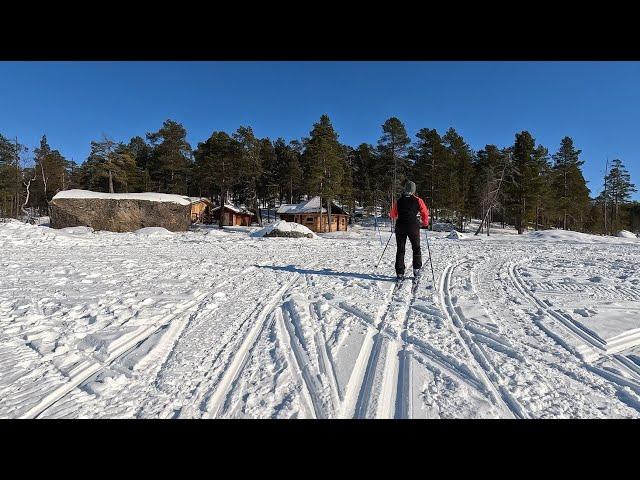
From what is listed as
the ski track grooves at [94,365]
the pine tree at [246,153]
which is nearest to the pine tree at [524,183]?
the pine tree at [246,153]

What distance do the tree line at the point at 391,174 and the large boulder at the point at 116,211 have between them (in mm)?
8895

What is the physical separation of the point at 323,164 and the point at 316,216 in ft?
22.4

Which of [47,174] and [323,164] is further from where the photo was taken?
[47,174]

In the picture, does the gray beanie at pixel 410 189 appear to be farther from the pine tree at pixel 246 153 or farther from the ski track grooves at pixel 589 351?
the pine tree at pixel 246 153

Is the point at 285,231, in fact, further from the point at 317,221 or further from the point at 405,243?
the point at 317,221

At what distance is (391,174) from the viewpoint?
39812 millimetres

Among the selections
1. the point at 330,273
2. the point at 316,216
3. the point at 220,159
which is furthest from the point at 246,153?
the point at 330,273

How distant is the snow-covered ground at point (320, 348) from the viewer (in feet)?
6.88

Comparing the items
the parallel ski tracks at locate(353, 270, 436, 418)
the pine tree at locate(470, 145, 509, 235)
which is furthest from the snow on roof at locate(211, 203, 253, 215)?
the parallel ski tracks at locate(353, 270, 436, 418)

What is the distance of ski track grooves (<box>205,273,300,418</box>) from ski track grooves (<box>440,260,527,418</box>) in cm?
192

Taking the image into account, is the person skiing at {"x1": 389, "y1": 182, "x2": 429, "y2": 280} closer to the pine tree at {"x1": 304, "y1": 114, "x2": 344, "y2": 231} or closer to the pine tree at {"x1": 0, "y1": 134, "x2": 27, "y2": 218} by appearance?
the pine tree at {"x1": 304, "y1": 114, "x2": 344, "y2": 231}
